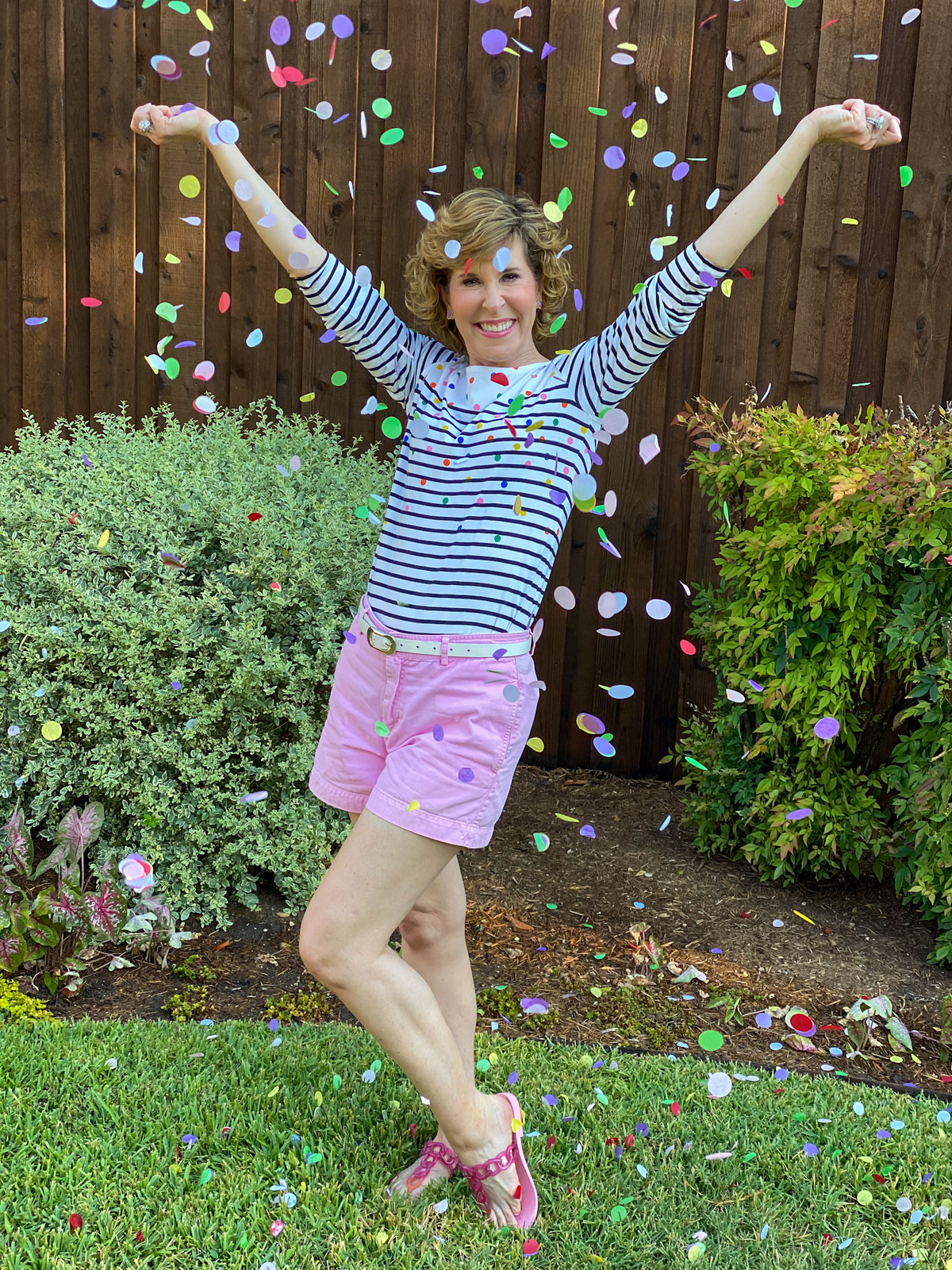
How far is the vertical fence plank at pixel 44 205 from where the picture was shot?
467 cm

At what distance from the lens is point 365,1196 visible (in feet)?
6.90

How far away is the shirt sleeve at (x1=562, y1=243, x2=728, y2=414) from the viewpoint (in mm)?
1889

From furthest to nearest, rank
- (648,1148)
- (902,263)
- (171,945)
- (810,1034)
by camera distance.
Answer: (902,263), (171,945), (810,1034), (648,1148)

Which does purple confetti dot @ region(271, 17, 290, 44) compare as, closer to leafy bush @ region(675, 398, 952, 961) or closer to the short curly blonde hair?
the short curly blonde hair

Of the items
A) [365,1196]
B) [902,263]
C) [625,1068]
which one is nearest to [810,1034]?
[625,1068]

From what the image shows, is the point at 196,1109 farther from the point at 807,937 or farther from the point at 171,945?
the point at 807,937

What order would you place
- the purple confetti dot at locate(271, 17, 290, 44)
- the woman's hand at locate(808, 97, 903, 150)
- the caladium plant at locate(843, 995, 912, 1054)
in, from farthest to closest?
the caladium plant at locate(843, 995, 912, 1054), the purple confetti dot at locate(271, 17, 290, 44), the woman's hand at locate(808, 97, 903, 150)

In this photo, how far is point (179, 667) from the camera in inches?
120

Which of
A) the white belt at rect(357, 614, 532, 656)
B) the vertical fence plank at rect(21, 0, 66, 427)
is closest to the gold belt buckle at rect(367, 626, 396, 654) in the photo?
the white belt at rect(357, 614, 532, 656)

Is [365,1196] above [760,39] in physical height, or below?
below

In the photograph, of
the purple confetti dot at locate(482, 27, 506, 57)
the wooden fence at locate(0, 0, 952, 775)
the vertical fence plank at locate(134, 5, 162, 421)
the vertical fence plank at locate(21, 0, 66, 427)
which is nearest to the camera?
the purple confetti dot at locate(482, 27, 506, 57)

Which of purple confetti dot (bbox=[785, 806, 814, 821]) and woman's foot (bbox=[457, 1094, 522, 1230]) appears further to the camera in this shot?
purple confetti dot (bbox=[785, 806, 814, 821])

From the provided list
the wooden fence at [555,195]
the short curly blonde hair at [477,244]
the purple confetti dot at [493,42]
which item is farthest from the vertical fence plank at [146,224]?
the short curly blonde hair at [477,244]

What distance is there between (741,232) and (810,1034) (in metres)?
1.86
